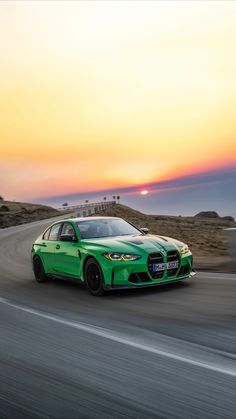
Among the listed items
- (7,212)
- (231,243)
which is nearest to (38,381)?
(231,243)

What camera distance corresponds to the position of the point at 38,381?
15.6 ft

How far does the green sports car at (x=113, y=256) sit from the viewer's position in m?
9.06

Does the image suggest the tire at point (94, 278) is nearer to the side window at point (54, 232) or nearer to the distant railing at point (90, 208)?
the side window at point (54, 232)

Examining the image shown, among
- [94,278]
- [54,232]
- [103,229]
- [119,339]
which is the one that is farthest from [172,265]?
[119,339]

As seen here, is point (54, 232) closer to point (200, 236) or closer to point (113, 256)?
point (113, 256)

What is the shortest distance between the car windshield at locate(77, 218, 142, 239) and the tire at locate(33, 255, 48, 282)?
1.58 m

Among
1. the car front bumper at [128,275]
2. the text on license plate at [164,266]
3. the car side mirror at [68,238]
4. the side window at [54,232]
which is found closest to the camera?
the car front bumper at [128,275]

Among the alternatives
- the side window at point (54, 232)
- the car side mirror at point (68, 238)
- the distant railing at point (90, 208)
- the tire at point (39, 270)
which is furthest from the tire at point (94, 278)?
the distant railing at point (90, 208)

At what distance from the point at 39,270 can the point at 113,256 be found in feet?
10.3

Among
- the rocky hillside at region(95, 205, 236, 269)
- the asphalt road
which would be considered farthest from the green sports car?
the rocky hillside at region(95, 205, 236, 269)

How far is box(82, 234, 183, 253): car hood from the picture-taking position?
30.3 feet

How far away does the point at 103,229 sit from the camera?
10.6 meters

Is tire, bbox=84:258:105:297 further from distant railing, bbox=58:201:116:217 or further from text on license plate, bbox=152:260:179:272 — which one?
distant railing, bbox=58:201:116:217

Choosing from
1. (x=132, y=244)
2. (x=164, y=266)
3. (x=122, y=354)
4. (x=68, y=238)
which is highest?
(x=68, y=238)
